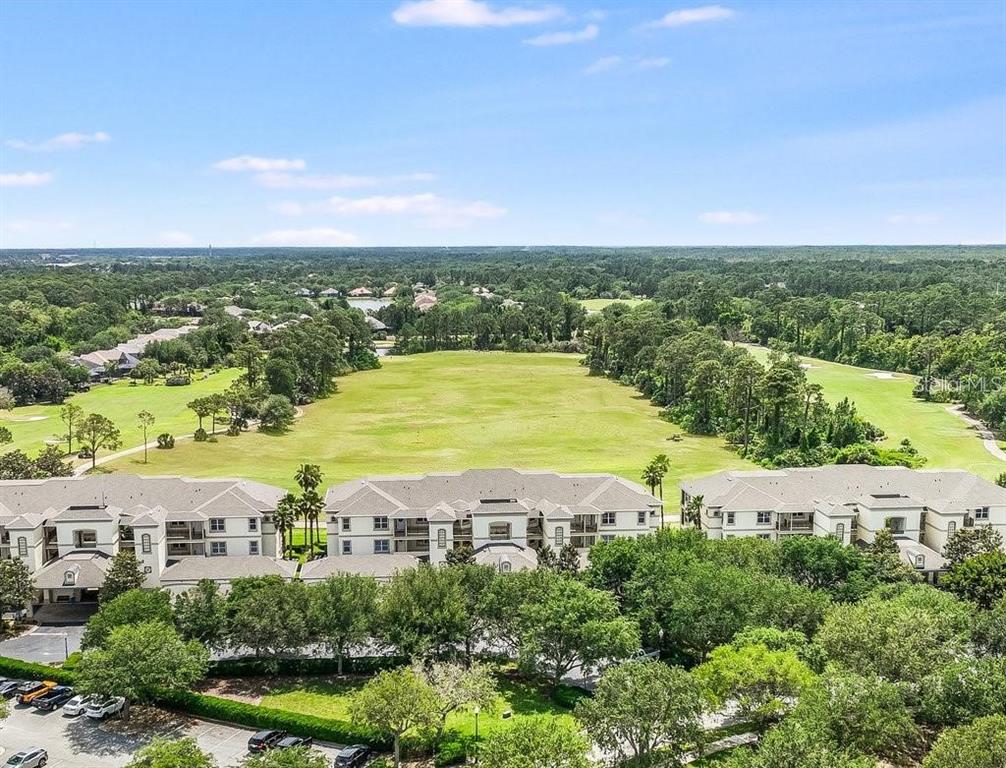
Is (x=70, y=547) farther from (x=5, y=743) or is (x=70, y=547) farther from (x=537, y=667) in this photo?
(x=537, y=667)

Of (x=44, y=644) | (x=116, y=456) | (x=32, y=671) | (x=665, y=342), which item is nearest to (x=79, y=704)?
(x=32, y=671)

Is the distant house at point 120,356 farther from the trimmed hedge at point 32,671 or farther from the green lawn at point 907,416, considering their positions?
the green lawn at point 907,416

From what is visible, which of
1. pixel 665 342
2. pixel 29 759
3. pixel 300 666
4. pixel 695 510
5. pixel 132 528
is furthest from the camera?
pixel 665 342

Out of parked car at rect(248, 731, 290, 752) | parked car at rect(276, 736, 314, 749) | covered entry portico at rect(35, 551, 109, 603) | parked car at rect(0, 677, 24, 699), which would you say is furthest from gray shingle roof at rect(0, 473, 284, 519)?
parked car at rect(276, 736, 314, 749)

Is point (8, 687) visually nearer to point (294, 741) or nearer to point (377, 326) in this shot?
point (294, 741)

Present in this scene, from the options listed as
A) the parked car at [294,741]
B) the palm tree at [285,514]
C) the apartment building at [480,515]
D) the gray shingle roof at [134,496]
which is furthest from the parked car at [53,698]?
the apartment building at [480,515]
